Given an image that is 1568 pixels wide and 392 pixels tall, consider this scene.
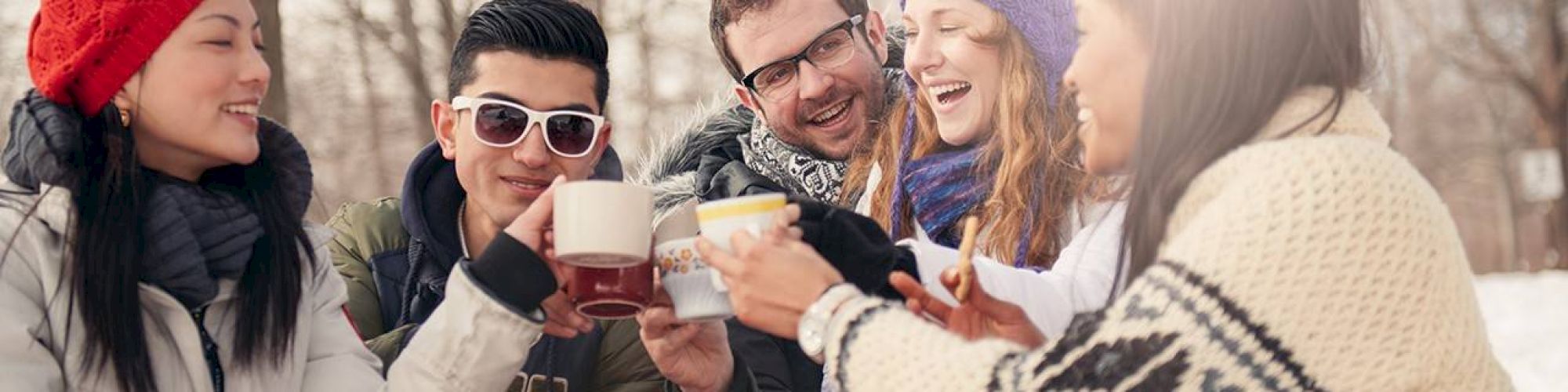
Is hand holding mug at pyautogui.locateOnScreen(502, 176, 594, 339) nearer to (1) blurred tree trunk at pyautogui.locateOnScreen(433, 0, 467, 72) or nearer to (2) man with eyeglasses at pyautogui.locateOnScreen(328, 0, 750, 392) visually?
(2) man with eyeglasses at pyautogui.locateOnScreen(328, 0, 750, 392)

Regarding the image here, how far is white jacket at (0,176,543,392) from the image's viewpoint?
7.63 ft

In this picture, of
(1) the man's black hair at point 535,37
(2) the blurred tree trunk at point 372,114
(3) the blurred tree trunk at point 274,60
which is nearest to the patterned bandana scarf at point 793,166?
(1) the man's black hair at point 535,37

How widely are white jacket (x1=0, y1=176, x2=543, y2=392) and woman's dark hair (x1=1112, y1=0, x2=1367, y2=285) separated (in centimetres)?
104

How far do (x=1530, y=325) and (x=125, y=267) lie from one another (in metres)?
12.2

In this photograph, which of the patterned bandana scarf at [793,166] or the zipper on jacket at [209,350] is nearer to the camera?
the zipper on jacket at [209,350]

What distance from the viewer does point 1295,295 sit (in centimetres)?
188

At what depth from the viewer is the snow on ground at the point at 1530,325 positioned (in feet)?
34.7

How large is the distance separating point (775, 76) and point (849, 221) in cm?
150

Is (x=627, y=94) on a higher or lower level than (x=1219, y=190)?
lower

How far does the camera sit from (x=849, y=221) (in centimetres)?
244

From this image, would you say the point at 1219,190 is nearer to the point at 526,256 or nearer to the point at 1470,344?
the point at 1470,344

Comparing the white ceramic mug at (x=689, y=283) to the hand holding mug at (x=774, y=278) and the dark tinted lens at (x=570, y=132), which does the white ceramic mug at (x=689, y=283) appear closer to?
the hand holding mug at (x=774, y=278)

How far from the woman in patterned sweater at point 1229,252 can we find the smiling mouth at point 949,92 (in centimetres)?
114

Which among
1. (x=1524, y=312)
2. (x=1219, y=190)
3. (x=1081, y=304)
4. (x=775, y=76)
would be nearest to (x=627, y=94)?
(x=1524, y=312)
